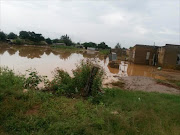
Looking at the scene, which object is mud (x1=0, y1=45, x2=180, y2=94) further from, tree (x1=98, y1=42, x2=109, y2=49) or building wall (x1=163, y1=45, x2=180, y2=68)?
tree (x1=98, y1=42, x2=109, y2=49)

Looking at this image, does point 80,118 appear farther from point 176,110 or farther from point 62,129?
point 176,110

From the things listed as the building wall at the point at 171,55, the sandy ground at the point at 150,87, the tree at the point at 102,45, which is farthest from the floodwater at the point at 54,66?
the tree at the point at 102,45

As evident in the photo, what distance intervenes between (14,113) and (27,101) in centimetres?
64

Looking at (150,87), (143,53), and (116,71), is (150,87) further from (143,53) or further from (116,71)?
(143,53)

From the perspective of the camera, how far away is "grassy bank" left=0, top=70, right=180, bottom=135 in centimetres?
293

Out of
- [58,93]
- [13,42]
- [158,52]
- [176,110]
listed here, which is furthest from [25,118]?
[13,42]

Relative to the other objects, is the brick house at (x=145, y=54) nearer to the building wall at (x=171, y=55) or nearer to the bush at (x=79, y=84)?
the building wall at (x=171, y=55)

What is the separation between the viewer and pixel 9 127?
2.88 metres

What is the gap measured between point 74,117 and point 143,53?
20173 mm

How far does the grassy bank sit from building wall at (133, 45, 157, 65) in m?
17.5

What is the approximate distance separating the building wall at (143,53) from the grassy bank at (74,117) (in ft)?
57.4

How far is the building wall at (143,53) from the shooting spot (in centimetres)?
2102

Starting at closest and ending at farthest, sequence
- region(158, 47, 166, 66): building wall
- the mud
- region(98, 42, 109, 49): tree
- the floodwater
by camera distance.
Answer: the mud
the floodwater
region(158, 47, 166, 66): building wall
region(98, 42, 109, 49): tree

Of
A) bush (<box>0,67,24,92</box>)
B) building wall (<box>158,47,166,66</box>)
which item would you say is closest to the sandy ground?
bush (<box>0,67,24,92</box>)
